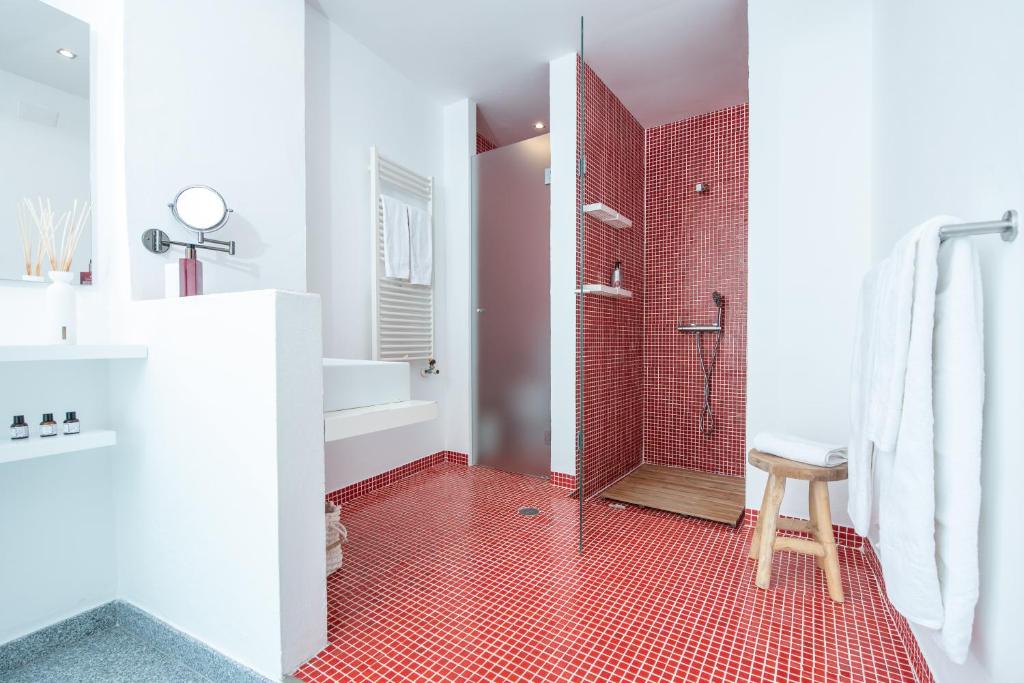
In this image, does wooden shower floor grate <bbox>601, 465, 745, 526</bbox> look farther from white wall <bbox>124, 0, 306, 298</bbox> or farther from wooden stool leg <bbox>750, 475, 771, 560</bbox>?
white wall <bbox>124, 0, 306, 298</bbox>

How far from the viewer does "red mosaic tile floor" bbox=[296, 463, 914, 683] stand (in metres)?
1.33

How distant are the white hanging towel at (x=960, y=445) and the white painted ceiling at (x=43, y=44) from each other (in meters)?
2.46

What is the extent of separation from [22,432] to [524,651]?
60.8 inches

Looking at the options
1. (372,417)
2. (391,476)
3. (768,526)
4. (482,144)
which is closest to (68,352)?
(372,417)

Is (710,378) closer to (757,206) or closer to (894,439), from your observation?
(757,206)

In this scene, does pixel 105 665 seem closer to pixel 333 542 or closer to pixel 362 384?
pixel 333 542

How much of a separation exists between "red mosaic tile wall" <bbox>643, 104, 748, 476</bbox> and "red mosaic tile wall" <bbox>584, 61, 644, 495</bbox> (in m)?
0.11

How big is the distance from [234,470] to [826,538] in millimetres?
1983

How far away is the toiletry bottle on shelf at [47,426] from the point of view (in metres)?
1.36

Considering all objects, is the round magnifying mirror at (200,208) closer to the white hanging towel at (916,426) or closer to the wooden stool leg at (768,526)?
the white hanging towel at (916,426)

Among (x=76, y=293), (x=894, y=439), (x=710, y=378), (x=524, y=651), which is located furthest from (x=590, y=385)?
(x=76, y=293)

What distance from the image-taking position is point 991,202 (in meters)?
0.92

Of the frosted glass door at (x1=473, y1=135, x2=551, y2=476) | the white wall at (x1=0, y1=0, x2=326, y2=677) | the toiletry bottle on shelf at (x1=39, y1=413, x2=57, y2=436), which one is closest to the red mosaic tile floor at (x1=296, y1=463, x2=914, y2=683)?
the white wall at (x1=0, y1=0, x2=326, y2=677)

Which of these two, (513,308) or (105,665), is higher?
(513,308)
